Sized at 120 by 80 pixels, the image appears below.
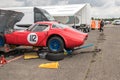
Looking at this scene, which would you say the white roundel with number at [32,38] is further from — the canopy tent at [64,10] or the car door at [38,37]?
the canopy tent at [64,10]

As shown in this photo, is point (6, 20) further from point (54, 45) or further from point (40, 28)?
point (54, 45)

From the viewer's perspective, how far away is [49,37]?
39.8 ft

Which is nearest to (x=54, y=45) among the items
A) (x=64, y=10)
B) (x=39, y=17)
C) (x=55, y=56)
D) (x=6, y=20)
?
(x=55, y=56)

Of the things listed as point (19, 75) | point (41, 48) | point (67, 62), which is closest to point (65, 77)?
point (19, 75)

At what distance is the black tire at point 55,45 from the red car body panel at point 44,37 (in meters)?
0.17

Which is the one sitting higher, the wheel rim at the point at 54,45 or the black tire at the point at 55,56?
the wheel rim at the point at 54,45

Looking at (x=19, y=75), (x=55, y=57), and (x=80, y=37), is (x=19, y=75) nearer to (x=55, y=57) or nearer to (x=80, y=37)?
(x=55, y=57)

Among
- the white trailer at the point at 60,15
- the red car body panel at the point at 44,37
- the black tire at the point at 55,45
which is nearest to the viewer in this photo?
the red car body panel at the point at 44,37

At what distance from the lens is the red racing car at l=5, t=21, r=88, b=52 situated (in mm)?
11797

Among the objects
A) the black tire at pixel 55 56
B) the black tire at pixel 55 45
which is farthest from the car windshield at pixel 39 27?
the black tire at pixel 55 56

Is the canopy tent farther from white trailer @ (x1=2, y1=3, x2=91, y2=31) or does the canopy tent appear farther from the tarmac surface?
the tarmac surface

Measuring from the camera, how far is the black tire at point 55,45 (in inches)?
467

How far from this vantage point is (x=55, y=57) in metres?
10.9

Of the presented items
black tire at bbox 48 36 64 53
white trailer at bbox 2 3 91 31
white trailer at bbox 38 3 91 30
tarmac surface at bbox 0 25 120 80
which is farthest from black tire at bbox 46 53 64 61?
white trailer at bbox 38 3 91 30
